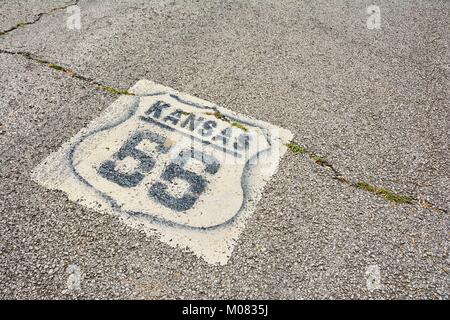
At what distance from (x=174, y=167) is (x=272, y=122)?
3.43ft

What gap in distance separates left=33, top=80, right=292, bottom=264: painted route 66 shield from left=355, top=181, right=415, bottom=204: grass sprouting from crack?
688 millimetres

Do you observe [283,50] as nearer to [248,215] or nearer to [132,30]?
[132,30]

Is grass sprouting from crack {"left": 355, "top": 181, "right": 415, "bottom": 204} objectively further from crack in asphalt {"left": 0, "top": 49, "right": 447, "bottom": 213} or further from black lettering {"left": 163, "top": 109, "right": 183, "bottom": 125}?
black lettering {"left": 163, "top": 109, "right": 183, "bottom": 125}

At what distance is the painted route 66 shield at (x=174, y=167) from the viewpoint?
267cm

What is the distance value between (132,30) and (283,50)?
1778mm

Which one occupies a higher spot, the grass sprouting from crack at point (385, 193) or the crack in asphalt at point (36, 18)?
the crack in asphalt at point (36, 18)

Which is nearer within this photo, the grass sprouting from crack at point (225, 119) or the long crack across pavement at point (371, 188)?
the long crack across pavement at point (371, 188)

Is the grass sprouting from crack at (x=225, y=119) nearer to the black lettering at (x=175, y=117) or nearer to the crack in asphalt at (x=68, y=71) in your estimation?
the black lettering at (x=175, y=117)

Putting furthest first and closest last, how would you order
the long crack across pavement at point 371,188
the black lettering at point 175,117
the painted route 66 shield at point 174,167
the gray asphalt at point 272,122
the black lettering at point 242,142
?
the black lettering at point 175,117, the black lettering at point 242,142, the long crack across pavement at point 371,188, the painted route 66 shield at point 174,167, the gray asphalt at point 272,122

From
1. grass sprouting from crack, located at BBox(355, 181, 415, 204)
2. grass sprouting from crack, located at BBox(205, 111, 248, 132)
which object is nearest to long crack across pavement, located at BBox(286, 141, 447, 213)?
grass sprouting from crack, located at BBox(355, 181, 415, 204)

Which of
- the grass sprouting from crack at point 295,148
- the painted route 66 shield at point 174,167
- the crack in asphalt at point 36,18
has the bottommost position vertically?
the painted route 66 shield at point 174,167

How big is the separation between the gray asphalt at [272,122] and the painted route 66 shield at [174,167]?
107 millimetres

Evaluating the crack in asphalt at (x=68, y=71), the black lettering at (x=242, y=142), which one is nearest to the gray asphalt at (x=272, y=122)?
the crack in asphalt at (x=68, y=71)

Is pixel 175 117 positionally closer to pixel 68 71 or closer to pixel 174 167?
pixel 174 167
